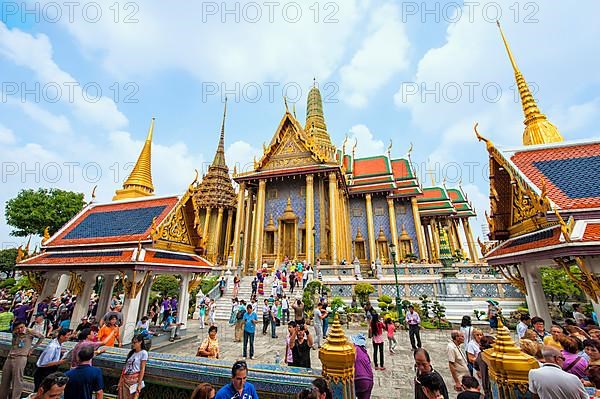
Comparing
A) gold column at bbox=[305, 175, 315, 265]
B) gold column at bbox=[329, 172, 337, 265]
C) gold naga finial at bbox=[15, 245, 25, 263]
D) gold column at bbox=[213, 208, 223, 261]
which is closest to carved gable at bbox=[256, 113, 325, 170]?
gold column at bbox=[305, 175, 315, 265]

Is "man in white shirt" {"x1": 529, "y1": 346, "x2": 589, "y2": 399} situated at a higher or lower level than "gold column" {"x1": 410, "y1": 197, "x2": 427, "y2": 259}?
lower

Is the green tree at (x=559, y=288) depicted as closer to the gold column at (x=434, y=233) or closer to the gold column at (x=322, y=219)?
the gold column at (x=322, y=219)

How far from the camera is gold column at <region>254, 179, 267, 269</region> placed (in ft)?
65.4

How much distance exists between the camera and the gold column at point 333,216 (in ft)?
62.1

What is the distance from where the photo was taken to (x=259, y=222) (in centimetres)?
2092

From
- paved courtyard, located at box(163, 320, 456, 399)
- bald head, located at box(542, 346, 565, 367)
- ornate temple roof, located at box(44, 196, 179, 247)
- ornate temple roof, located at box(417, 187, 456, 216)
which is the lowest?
paved courtyard, located at box(163, 320, 456, 399)

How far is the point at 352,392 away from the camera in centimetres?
266

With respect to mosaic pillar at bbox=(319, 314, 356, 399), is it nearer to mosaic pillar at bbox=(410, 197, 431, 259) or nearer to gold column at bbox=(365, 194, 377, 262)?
gold column at bbox=(365, 194, 377, 262)

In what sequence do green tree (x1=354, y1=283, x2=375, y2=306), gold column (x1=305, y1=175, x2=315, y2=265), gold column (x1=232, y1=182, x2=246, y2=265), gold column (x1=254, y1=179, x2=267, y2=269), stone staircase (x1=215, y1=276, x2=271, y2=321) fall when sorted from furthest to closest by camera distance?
gold column (x1=232, y1=182, x2=246, y2=265)
gold column (x1=254, y1=179, x2=267, y2=269)
gold column (x1=305, y1=175, x2=315, y2=265)
stone staircase (x1=215, y1=276, x2=271, y2=321)
green tree (x1=354, y1=283, x2=375, y2=306)

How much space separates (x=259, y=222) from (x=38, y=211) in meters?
21.5

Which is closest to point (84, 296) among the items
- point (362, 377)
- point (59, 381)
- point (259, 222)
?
point (59, 381)

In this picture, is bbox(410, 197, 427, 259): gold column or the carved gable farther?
bbox(410, 197, 427, 259): gold column

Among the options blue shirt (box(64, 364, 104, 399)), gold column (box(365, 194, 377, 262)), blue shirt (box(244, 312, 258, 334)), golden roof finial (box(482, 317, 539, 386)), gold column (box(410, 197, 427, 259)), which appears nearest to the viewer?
golden roof finial (box(482, 317, 539, 386))

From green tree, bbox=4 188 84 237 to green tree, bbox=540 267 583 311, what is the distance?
117 feet
